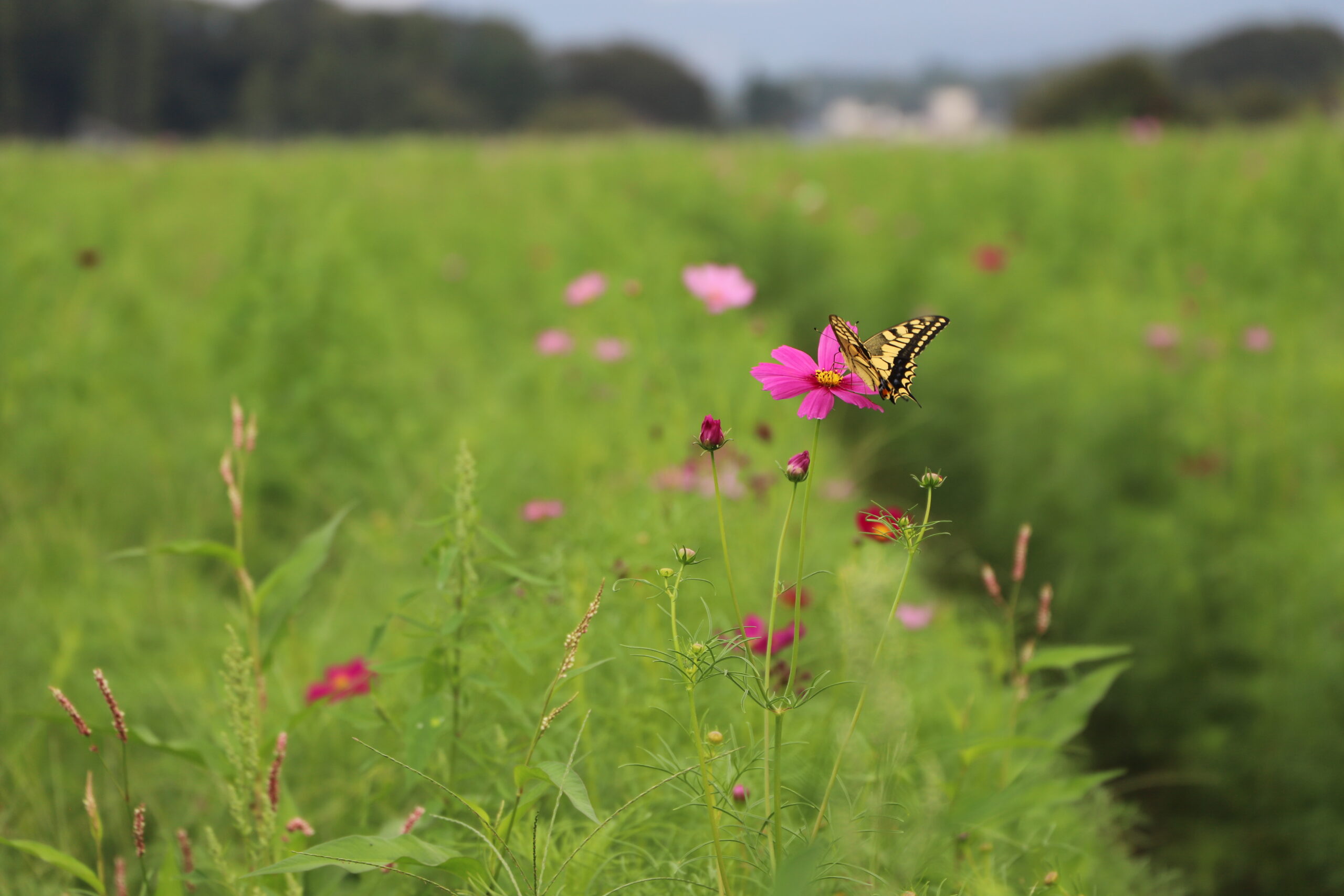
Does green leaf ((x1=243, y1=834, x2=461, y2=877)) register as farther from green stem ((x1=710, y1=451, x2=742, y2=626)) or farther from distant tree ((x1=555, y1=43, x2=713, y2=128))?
distant tree ((x1=555, y1=43, x2=713, y2=128))

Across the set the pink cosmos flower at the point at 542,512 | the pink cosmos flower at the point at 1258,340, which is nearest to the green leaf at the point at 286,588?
the pink cosmos flower at the point at 542,512

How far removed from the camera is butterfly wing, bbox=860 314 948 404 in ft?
2.15

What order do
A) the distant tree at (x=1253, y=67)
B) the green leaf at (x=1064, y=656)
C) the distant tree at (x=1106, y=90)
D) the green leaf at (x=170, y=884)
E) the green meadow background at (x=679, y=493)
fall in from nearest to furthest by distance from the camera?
the green leaf at (x=170, y=884) < the green leaf at (x=1064, y=656) < the green meadow background at (x=679, y=493) < the distant tree at (x=1106, y=90) < the distant tree at (x=1253, y=67)

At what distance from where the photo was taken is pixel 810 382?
0.65m

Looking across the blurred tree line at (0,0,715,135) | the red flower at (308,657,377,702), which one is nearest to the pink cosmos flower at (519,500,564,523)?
the red flower at (308,657,377,702)

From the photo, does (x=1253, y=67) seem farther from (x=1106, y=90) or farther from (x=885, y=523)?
(x=885, y=523)

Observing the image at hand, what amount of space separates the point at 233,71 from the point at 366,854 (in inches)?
1007

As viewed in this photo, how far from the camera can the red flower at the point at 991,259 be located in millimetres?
3718

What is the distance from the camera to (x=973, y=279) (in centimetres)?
440

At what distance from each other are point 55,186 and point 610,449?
4.70m

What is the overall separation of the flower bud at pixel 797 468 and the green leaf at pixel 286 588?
2.12 ft

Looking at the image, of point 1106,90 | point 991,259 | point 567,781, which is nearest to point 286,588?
point 567,781

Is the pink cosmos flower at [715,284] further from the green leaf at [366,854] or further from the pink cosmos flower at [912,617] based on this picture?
the green leaf at [366,854]

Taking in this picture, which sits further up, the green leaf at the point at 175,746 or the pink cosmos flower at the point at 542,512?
the pink cosmos flower at the point at 542,512
